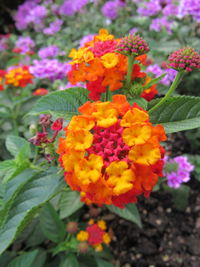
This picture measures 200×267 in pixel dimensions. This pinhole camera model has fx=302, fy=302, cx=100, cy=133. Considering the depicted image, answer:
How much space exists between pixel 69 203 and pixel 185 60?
2.39 feet

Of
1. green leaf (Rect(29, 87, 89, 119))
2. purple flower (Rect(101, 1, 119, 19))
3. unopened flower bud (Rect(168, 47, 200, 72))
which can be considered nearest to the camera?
unopened flower bud (Rect(168, 47, 200, 72))

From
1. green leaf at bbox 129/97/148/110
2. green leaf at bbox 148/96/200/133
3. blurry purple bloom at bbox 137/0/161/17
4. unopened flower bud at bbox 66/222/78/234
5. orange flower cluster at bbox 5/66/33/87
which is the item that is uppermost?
blurry purple bloom at bbox 137/0/161/17

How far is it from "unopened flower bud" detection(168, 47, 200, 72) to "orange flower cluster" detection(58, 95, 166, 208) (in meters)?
0.16

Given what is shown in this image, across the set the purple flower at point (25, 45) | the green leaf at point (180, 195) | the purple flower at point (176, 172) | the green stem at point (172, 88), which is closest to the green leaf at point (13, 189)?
the green stem at point (172, 88)

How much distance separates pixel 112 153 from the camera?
0.68 metres

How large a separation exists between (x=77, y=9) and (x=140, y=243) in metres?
1.93

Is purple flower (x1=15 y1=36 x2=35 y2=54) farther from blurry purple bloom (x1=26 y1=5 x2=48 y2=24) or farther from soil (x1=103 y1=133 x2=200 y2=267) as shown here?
soil (x1=103 y1=133 x2=200 y2=267)

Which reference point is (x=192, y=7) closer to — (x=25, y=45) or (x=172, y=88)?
(x=172, y=88)

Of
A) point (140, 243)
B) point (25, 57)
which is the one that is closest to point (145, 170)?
point (140, 243)

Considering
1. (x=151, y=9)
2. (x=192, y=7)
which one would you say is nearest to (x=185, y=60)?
(x=192, y=7)

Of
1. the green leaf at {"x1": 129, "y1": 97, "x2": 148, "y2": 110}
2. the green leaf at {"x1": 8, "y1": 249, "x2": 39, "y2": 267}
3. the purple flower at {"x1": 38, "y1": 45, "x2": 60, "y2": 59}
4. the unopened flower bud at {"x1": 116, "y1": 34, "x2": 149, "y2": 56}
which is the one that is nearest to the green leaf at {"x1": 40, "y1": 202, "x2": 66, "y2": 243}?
the green leaf at {"x1": 8, "y1": 249, "x2": 39, "y2": 267}

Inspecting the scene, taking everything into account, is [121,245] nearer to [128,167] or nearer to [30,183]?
[30,183]

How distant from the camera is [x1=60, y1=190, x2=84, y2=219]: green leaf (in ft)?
3.86

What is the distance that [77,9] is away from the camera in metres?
2.50
